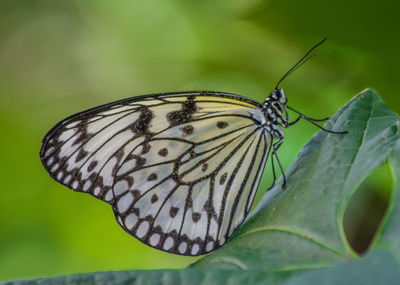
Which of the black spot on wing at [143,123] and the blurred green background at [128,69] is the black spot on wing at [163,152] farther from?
the blurred green background at [128,69]

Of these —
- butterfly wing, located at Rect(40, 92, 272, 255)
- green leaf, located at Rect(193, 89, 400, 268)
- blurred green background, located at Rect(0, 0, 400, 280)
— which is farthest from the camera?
blurred green background, located at Rect(0, 0, 400, 280)

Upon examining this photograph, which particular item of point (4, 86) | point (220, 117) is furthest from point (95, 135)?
point (4, 86)

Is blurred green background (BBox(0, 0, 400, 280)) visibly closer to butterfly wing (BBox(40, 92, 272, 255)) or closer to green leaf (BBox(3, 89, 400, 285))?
butterfly wing (BBox(40, 92, 272, 255))

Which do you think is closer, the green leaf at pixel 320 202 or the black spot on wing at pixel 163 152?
the green leaf at pixel 320 202

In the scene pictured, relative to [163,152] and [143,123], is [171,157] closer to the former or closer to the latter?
[163,152]

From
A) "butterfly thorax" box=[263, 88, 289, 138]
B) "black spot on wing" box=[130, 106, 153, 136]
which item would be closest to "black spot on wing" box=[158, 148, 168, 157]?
"black spot on wing" box=[130, 106, 153, 136]

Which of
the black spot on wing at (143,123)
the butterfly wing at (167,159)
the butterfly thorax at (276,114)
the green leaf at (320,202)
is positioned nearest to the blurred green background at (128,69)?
the butterfly thorax at (276,114)

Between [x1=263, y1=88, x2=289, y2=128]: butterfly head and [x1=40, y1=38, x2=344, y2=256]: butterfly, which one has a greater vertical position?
[x1=263, y1=88, x2=289, y2=128]: butterfly head
